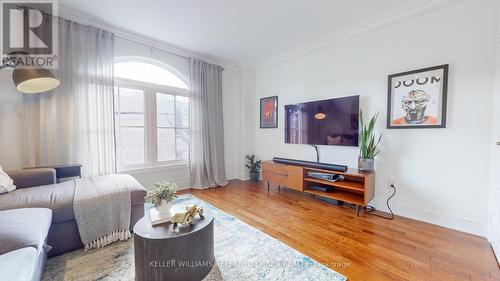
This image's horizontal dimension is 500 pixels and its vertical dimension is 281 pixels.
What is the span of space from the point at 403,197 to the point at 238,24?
3112 millimetres

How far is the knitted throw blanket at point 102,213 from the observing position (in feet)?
5.70

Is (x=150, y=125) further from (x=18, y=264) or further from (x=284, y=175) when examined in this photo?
(x=18, y=264)

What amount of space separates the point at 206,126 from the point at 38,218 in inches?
106

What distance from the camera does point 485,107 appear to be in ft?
6.63

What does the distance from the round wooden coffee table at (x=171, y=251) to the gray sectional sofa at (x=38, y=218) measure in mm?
497

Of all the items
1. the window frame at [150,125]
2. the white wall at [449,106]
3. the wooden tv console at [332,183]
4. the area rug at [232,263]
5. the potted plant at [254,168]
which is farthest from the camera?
the potted plant at [254,168]

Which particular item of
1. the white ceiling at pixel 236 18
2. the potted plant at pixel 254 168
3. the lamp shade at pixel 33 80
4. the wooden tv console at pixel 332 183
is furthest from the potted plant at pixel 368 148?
the lamp shade at pixel 33 80

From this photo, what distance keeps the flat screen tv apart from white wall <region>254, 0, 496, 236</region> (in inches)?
7.9

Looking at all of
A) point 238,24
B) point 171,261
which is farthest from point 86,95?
point 171,261

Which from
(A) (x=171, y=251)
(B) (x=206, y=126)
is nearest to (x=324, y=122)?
(B) (x=206, y=126)

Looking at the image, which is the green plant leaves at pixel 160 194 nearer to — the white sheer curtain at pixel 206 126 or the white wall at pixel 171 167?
the white wall at pixel 171 167

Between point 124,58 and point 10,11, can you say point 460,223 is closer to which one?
point 124,58

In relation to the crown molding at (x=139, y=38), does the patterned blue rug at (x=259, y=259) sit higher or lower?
lower

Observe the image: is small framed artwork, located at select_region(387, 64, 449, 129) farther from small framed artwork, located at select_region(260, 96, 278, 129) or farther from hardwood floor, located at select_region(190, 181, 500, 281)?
small framed artwork, located at select_region(260, 96, 278, 129)
